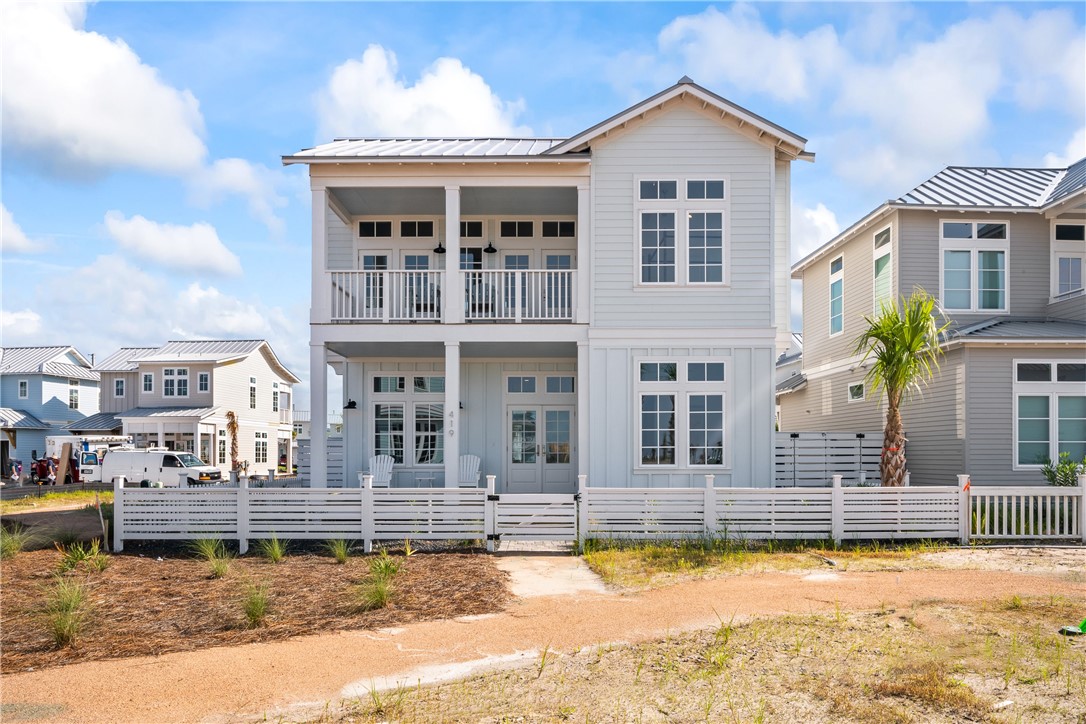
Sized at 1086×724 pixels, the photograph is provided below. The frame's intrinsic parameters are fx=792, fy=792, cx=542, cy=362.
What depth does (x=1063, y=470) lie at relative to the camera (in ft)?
51.7

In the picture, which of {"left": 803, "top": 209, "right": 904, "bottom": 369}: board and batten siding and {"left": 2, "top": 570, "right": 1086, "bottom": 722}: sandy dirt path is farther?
{"left": 803, "top": 209, "right": 904, "bottom": 369}: board and batten siding

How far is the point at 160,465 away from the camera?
30062 millimetres

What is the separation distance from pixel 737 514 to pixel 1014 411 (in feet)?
25.5

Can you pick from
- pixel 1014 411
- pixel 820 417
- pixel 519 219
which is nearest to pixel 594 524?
pixel 519 219

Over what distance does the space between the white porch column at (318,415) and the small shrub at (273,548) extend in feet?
8.03

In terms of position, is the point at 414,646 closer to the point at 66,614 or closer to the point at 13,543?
the point at 66,614

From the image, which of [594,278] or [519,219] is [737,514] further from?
[519,219]

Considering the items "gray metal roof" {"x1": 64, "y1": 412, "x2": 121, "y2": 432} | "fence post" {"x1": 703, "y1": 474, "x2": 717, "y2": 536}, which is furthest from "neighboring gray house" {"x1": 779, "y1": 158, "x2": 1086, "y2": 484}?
"gray metal roof" {"x1": 64, "y1": 412, "x2": 121, "y2": 432}

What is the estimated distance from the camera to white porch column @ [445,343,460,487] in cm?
1479

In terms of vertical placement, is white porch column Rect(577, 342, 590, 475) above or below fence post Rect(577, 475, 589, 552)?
above

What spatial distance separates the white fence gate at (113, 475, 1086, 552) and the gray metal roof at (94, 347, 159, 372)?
111 feet

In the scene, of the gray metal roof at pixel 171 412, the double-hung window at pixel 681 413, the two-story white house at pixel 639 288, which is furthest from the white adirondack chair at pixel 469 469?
the gray metal roof at pixel 171 412

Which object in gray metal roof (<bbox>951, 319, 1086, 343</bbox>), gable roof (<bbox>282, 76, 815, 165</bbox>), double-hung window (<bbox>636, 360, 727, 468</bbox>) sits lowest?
double-hung window (<bbox>636, 360, 727, 468</bbox>)

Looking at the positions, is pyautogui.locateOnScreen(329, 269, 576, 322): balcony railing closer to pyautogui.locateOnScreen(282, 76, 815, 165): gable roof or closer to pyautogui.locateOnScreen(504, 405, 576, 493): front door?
pyautogui.locateOnScreen(282, 76, 815, 165): gable roof
